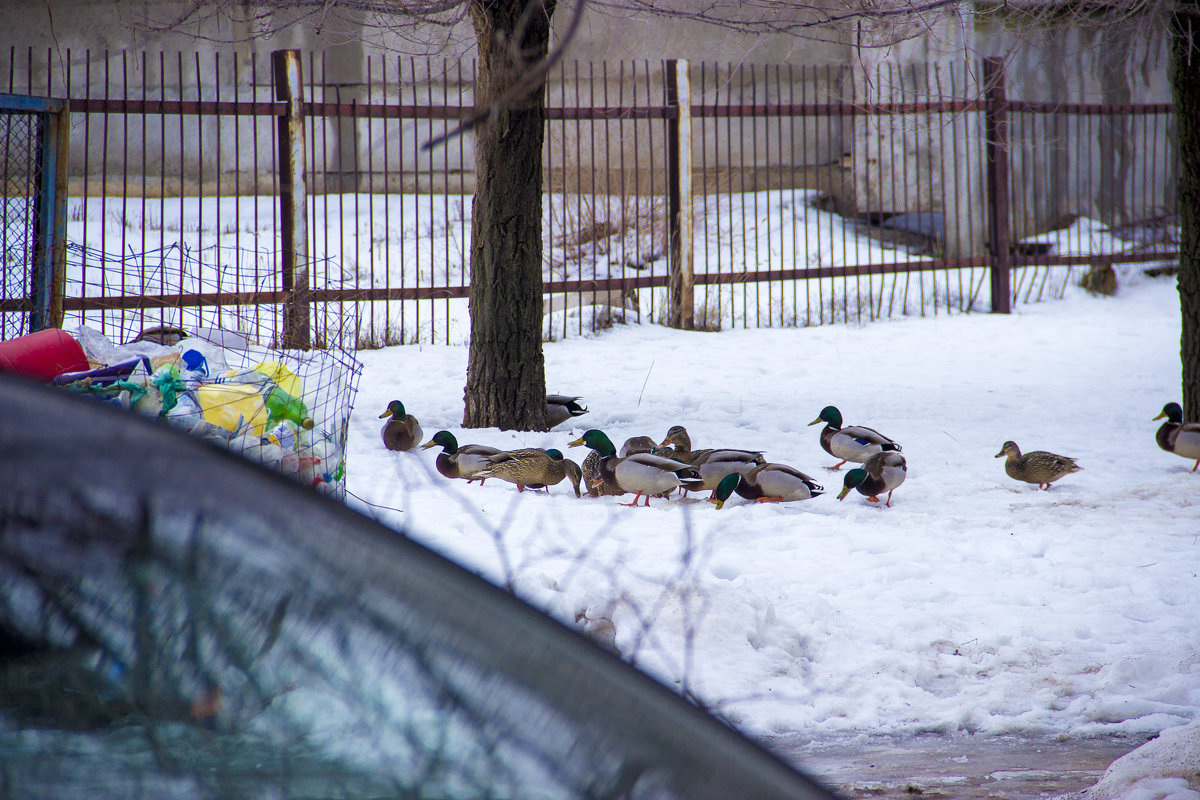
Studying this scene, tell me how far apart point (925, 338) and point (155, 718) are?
12.0m

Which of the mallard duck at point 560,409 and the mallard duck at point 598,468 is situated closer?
the mallard duck at point 598,468

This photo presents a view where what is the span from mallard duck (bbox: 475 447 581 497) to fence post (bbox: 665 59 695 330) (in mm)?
6171

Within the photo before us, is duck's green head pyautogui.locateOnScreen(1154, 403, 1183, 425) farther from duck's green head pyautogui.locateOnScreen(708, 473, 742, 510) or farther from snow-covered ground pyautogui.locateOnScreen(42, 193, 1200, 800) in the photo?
duck's green head pyautogui.locateOnScreen(708, 473, 742, 510)

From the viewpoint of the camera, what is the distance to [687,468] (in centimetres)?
570

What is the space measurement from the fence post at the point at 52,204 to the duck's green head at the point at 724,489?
3.54 metres

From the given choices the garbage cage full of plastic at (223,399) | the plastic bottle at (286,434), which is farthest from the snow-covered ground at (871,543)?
the plastic bottle at (286,434)

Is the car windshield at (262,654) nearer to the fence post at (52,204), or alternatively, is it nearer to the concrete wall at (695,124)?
the fence post at (52,204)

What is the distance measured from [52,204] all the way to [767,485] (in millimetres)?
4062

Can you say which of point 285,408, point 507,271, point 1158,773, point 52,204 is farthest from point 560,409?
point 1158,773

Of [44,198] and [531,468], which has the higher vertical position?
[44,198]

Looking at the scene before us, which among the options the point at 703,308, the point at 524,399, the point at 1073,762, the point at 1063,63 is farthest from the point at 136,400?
the point at 1063,63

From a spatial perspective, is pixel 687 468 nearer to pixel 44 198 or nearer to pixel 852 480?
pixel 852 480

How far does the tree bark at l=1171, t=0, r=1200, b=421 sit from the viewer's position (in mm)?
6844

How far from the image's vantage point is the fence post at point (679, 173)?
38.5ft
